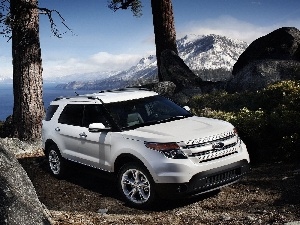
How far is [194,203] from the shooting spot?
6.59 metres

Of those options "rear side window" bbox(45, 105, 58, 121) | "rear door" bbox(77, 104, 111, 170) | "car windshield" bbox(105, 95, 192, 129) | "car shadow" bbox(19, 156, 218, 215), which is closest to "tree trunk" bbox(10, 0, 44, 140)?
"car shadow" bbox(19, 156, 218, 215)

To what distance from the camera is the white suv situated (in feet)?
19.4

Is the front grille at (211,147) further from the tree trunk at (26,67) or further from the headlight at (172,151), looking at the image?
the tree trunk at (26,67)

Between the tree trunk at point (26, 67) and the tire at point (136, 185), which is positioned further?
the tree trunk at point (26, 67)

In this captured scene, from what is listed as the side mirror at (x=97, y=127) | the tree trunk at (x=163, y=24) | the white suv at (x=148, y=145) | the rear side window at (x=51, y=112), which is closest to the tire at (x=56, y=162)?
the white suv at (x=148, y=145)

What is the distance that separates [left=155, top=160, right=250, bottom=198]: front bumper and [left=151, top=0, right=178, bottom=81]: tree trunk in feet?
44.7

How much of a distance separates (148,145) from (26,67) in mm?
8043

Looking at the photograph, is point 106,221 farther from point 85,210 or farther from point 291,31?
point 291,31

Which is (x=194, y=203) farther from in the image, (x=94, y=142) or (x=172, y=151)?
(x=94, y=142)

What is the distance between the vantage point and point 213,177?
604 cm

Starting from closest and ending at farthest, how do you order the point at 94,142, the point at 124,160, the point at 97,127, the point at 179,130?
the point at 179,130, the point at 124,160, the point at 97,127, the point at 94,142

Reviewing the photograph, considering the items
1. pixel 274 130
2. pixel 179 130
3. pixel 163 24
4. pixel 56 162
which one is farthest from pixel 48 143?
pixel 163 24

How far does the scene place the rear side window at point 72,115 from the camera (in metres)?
8.14

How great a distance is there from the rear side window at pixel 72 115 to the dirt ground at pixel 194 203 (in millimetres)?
1017
